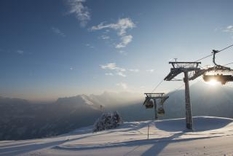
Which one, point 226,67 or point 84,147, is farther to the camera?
point 226,67

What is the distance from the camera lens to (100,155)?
17.4 meters

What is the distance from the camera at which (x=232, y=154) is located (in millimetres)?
14969

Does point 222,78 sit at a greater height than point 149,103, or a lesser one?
greater

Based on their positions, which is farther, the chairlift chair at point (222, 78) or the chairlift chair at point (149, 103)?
the chairlift chair at point (149, 103)

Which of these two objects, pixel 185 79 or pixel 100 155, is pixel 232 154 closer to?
pixel 100 155

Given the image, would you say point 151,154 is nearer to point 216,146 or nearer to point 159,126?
point 216,146

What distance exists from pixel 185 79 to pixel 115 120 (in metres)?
28.6

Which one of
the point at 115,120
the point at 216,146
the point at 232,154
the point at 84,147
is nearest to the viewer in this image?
the point at 232,154

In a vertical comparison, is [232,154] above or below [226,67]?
below

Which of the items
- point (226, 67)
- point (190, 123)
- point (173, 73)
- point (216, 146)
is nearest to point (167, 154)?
point (216, 146)

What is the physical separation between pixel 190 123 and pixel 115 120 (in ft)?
86.0

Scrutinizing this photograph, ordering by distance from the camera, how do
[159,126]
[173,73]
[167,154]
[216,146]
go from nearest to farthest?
[167,154], [216,146], [173,73], [159,126]

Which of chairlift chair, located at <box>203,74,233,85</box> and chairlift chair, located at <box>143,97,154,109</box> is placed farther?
chairlift chair, located at <box>143,97,154,109</box>

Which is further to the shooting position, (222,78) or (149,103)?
(149,103)
